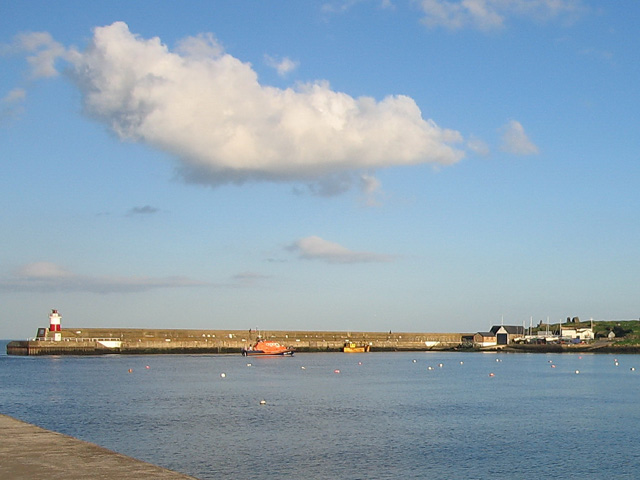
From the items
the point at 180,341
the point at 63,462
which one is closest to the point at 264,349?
the point at 180,341

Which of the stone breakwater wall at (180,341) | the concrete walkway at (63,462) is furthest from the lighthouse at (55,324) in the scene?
the concrete walkway at (63,462)

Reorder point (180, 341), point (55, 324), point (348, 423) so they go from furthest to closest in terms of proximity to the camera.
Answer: point (180, 341)
point (55, 324)
point (348, 423)

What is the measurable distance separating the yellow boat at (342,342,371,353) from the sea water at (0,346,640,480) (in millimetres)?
90218

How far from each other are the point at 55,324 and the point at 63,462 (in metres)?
123

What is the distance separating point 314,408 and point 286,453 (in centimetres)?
1983

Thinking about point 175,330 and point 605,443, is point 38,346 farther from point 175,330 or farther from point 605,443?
point 605,443

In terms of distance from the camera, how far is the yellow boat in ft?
582

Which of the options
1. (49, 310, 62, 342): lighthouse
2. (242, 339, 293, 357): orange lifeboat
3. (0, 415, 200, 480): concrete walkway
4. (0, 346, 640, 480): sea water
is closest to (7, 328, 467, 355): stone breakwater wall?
(49, 310, 62, 342): lighthouse

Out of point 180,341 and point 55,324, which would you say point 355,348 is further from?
point 55,324

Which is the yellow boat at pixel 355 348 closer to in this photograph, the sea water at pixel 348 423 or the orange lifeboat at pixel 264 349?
the orange lifeboat at pixel 264 349

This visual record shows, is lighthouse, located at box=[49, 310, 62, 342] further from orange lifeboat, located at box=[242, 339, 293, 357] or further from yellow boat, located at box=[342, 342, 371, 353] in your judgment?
yellow boat, located at box=[342, 342, 371, 353]

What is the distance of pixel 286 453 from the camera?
35875 mm

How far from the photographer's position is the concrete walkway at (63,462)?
68.3 ft

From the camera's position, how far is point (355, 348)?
6988 inches
